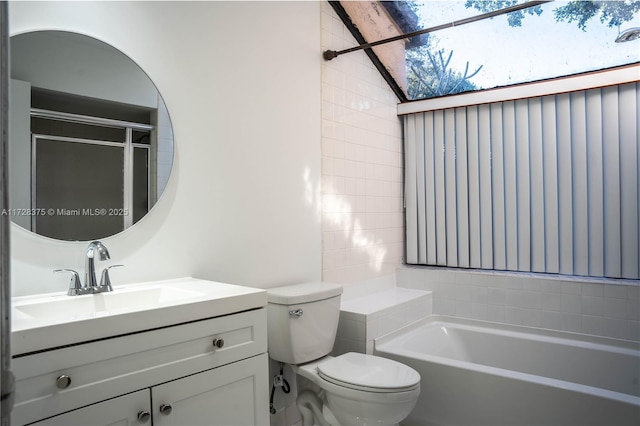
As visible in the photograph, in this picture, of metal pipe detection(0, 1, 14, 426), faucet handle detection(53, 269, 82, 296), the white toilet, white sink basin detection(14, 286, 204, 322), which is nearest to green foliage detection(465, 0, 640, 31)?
the white toilet

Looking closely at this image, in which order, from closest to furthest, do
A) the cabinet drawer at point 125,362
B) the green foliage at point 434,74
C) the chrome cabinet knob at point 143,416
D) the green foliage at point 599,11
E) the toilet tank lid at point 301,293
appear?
the cabinet drawer at point 125,362
the chrome cabinet knob at point 143,416
the toilet tank lid at point 301,293
the green foliage at point 599,11
the green foliage at point 434,74

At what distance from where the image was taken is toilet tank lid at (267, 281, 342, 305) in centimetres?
213

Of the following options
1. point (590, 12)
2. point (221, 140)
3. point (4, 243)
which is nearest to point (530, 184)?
point (590, 12)

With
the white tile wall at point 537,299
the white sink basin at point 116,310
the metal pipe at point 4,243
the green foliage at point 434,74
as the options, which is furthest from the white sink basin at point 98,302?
the green foliage at point 434,74

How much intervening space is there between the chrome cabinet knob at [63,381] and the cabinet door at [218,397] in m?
0.25

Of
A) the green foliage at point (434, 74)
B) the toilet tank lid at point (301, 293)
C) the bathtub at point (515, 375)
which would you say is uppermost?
the green foliage at point (434, 74)

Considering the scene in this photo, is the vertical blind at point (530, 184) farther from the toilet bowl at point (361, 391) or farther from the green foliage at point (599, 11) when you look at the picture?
the toilet bowl at point (361, 391)

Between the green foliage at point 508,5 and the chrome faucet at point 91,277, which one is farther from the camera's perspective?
the green foliage at point 508,5

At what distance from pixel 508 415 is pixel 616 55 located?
2160mm

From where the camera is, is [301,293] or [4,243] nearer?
[4,243]

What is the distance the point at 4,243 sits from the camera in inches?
18.4

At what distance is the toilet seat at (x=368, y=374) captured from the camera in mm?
1942

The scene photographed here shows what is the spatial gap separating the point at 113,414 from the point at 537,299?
104 inches

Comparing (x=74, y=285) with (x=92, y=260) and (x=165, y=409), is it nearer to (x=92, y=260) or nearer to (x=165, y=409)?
(x=92, y=260)
